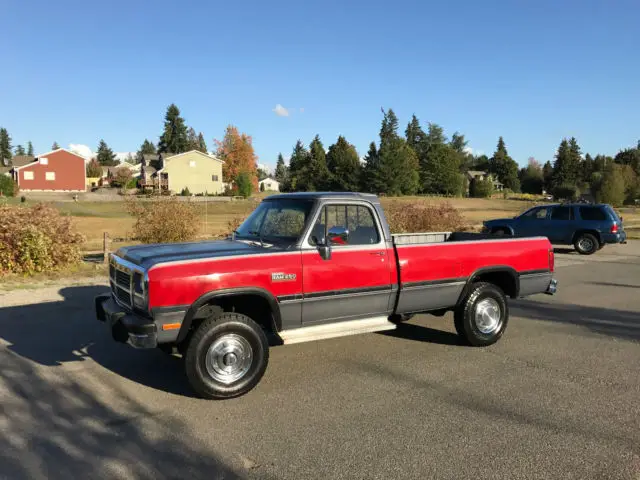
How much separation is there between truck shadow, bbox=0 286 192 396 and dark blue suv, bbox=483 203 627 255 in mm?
14750

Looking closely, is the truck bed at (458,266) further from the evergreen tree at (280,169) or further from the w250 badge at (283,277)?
the evergreen tree at (280,169)

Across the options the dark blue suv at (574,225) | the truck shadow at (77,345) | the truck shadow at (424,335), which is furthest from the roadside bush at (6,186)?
the truck shadow at (424,335)

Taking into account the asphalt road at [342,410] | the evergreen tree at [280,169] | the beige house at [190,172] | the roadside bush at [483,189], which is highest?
the evergreen tree at [280,169]

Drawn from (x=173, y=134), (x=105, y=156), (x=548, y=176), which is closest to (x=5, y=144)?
(x=105, y=156)

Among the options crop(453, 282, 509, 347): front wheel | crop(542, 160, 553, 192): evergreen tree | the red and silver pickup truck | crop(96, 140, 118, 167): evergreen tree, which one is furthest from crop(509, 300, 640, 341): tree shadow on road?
crop(96, 140, 118, 167): evergreen tree

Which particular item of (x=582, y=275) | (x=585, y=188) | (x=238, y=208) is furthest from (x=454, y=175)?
(x=582, y=275)

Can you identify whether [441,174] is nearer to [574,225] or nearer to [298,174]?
[298,174]

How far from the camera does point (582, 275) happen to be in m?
12.8

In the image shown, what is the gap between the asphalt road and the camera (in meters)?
3.58

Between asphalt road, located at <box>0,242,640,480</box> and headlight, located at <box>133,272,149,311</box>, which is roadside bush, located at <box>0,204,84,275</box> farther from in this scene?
headlight, located at <box>133,272,149,311</box>

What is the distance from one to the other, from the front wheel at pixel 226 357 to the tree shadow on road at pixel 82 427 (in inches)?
17.3

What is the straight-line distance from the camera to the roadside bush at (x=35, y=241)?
10.7m

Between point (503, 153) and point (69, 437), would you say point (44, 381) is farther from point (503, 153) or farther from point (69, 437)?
point (503, 153)

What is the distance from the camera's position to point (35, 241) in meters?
10.8
